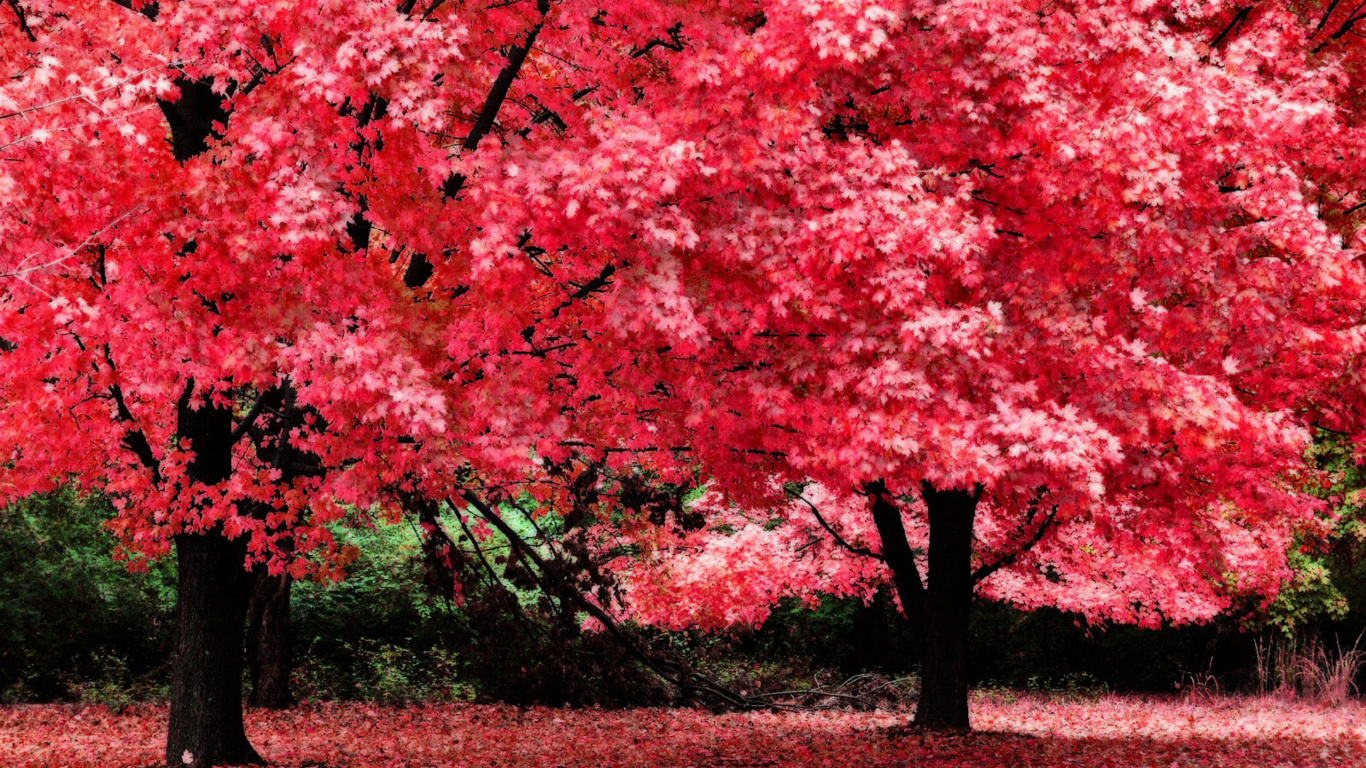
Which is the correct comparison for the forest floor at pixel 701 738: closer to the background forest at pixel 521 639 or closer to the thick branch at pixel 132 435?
the background forest at pixel 521 639

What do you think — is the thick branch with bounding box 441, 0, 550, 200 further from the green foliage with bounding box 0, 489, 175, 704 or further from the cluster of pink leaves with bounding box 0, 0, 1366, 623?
the green foliage with bounding box 0, 489, 175, 704

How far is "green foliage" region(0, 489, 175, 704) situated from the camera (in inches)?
663

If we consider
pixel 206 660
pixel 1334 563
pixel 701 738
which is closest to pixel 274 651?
pixel 701 738

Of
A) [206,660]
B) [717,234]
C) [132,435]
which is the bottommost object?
[206,660]

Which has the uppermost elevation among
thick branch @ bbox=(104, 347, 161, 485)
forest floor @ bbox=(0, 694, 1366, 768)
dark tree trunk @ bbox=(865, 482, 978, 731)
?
thick branch @ bbox=(104, 347, 161, 485)

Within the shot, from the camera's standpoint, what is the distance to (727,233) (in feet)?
21.0

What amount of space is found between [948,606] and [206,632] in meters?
7.45

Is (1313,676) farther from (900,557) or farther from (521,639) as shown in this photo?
(521,639)

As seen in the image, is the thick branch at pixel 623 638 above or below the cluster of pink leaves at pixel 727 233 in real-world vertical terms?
below

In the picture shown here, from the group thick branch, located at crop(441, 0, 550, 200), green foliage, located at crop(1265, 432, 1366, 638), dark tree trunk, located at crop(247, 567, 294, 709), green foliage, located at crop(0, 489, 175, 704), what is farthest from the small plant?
green foliage, located at crop(0, 489, 175, 704)

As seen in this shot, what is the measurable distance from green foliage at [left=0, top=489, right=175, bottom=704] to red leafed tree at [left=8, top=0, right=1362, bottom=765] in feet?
34.1

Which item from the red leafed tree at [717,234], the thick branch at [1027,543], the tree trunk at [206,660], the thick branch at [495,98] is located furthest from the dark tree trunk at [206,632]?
the thick branch at [1027,543]

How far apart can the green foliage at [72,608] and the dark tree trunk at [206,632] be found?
28.8 ft

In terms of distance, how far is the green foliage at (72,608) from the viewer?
55.3 ft
